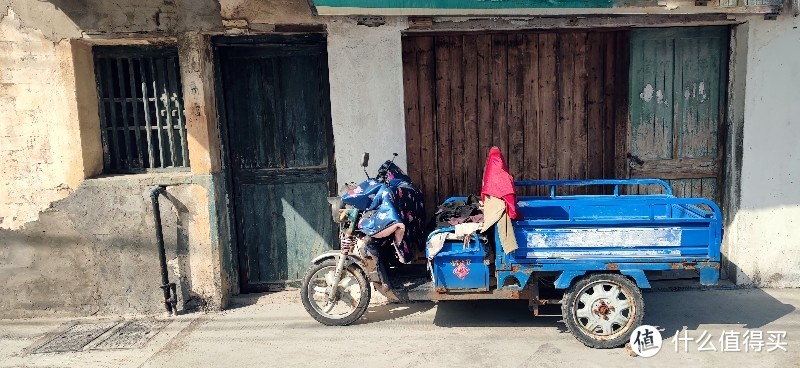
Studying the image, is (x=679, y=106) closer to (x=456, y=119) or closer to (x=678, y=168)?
(x=678, y=168)

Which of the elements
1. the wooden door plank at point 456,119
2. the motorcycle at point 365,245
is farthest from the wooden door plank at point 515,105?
the motorcycle at point 365,245

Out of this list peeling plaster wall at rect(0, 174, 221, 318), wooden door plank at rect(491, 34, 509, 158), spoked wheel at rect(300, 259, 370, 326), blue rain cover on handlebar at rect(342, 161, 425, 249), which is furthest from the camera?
wooden door plank at rect(491, 34, 509, 158)

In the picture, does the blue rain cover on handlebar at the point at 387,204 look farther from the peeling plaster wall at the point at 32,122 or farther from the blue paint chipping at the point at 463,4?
the peeling plaster wall at the point at 32,122

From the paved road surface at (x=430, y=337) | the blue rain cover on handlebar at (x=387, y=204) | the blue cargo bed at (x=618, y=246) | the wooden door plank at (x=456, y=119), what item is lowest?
the paved road surface at (x=430, y=337)

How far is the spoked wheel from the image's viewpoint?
17.6 feet

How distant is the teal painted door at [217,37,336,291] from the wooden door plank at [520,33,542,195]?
2320mm

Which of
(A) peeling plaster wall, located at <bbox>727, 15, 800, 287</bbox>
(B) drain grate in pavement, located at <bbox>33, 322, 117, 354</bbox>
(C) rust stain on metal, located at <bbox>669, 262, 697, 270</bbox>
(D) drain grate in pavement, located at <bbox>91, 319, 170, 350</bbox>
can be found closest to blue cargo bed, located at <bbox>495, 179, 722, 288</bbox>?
(C) rust stain on metal, located at <bbox>669, 262, 697, 270</bbox>

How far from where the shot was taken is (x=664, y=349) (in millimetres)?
4785

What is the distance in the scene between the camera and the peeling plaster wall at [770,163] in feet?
19.3

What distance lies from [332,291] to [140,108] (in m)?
3.08

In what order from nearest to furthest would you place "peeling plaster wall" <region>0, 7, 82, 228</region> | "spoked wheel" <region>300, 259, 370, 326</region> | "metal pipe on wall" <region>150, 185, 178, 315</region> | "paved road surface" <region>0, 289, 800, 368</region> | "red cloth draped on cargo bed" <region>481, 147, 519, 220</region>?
"red cloth draped on cargo bed" <region>481, 147, 519, 220</region> → "paved road surface" <region>0, 289, 800, 368</region> → "spoked wheel" <region>300, 259, 370, 326</region> → "peeling plaster wall" <region>0, 7, 82, 228</region> → "metal pipe on wall" <region>150, 185, 178, 315</region>

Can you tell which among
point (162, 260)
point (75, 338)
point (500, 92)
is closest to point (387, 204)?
point (500, 92)

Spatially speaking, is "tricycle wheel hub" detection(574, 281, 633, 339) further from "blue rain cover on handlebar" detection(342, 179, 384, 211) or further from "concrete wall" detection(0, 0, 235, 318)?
"concrete wall" detection(0, 0, 235, 318)

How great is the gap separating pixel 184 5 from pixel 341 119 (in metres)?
1.98
